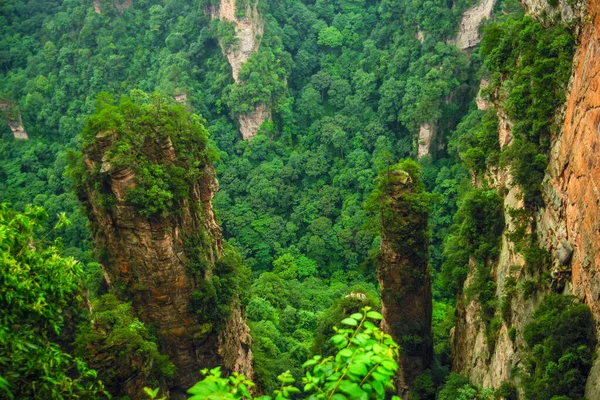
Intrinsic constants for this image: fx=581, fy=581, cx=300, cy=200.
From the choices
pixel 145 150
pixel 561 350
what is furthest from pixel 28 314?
pixel 145 150

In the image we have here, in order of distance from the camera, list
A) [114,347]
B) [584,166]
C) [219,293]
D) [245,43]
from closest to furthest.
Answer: [584,166]
[114,347]
[219,293]
[245,43]

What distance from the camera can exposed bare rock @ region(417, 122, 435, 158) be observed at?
5478 centimetres

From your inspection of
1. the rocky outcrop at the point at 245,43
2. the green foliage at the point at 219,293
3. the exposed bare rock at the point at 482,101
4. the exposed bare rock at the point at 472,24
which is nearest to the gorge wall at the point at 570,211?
the green foliage at the point at 219,293

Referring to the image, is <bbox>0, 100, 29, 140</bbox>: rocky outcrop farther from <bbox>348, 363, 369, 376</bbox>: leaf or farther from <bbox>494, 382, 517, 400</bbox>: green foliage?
<bbox>348, 363, 369, 376</bbox>: leaf

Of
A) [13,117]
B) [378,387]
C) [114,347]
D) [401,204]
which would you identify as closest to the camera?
[378,387]

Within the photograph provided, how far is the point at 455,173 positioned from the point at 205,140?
30.2m

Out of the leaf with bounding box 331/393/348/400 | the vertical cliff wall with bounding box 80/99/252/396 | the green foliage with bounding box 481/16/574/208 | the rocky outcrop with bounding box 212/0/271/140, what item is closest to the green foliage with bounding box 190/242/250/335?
the vertical cliff wall with bounding box 80/99/252/396

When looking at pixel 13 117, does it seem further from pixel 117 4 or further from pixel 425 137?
pixel 425 137

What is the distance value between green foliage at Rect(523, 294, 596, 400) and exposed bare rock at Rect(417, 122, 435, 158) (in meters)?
41.6

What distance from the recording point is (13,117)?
57.2 metres

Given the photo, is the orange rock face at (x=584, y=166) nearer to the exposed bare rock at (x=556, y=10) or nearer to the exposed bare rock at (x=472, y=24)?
the exposed bare rock at (x=556, y=10)

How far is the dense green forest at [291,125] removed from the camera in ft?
107

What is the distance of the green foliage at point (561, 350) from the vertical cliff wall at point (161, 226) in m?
14.4

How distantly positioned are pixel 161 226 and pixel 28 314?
15050 millimetres
